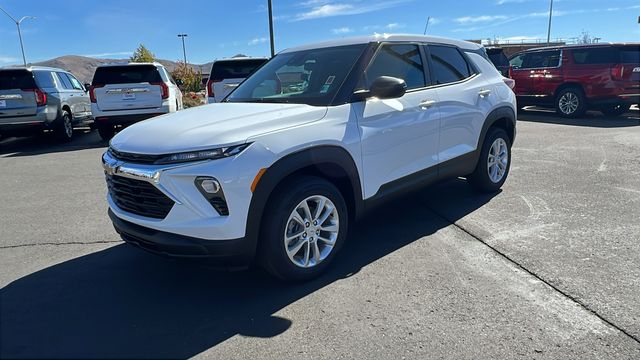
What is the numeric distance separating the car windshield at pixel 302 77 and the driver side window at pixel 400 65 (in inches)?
7.2

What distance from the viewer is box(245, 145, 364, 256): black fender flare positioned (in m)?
3.05

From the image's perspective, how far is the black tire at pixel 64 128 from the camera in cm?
1126

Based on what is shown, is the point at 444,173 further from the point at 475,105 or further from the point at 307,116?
the point at 307,116

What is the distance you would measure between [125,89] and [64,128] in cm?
242

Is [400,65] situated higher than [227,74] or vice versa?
[227,74]

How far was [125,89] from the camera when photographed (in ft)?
34.0

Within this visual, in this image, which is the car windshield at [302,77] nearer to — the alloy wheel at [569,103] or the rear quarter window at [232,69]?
the rear quarter window at [232,69]

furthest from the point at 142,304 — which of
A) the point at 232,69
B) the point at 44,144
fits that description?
the point at 44,144

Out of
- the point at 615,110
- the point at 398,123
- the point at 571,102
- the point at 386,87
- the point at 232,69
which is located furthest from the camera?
the point at 615,110

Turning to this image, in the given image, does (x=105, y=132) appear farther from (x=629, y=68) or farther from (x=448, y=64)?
(x=629, y=68)

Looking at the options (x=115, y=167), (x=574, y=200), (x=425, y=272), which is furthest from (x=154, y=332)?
(x=574, y=200)

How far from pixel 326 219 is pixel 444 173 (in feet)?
5.65

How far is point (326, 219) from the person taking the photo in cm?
359

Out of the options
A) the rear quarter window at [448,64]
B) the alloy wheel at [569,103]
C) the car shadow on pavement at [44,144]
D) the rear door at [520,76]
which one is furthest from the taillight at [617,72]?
the car shadow on pavement at [44,144]
